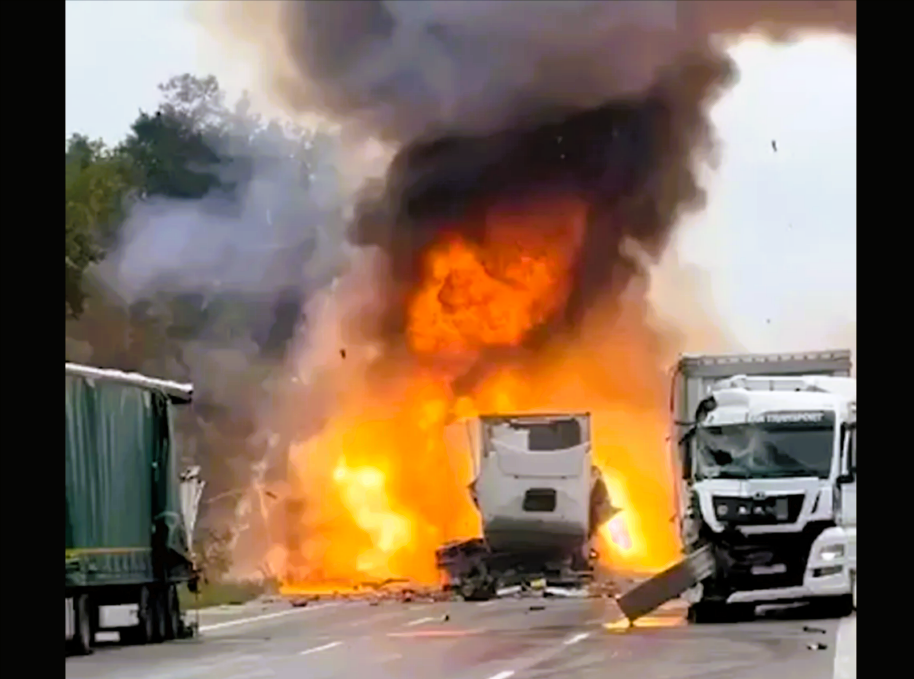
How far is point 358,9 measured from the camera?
19.4 meters

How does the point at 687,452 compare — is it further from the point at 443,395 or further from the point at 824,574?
the point at 443,395

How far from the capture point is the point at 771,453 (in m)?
17.0

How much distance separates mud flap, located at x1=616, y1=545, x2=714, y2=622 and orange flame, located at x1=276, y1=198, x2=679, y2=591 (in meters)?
2.81

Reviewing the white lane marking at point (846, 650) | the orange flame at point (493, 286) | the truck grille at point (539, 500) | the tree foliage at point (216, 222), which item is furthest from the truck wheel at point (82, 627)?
the white lane marking at point (846, 650)

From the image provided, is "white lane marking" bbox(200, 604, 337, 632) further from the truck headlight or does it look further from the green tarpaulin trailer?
the truck headlight

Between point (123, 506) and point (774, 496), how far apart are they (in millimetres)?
6378

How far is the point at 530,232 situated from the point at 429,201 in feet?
3.97

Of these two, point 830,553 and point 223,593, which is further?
point 223,593

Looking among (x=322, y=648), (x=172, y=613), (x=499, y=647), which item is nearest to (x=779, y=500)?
(x=499, y=647)

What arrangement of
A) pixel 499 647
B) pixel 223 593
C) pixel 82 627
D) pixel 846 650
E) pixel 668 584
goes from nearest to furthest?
pixel 846 650 → pixel 499 647 → pixel 82 627 → pixel 668 584 → pixel 223 593

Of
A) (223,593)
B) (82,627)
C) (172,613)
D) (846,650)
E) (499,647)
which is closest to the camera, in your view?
(846,650)

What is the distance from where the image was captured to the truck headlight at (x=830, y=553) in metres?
16.5

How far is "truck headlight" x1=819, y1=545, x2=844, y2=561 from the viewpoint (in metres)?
16.5
